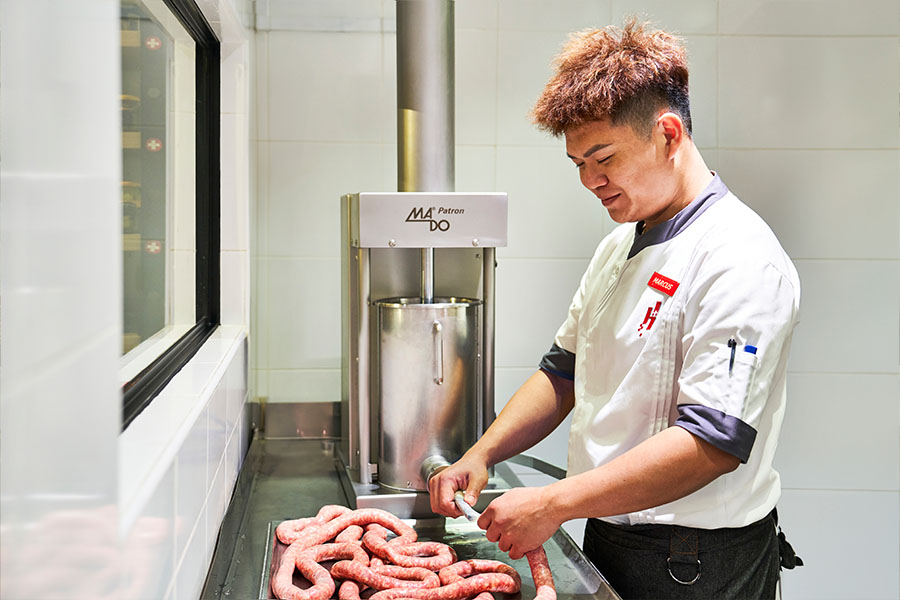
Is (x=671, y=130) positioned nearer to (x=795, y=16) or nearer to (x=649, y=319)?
(x=649, y=319)

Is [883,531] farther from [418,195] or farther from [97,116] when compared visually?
[97,116]

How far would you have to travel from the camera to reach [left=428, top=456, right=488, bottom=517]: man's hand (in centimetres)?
139

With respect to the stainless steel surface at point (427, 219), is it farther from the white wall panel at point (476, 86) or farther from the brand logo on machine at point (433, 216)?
the white wall panel at point (476, 86)

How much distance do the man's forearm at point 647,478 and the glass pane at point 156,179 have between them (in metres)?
0.66

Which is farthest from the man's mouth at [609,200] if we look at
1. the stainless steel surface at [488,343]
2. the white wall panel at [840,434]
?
the white wall panel at [840,434]

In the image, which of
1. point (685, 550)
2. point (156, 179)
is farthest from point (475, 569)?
point (156, 179)

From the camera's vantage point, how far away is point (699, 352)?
3.97 feet

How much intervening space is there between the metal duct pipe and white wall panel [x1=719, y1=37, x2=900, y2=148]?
0.94 meters

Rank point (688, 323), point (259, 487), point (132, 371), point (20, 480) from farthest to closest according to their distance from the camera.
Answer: point (259, 487)
point (688, 323)
point (132, 371)
point (20, 480)

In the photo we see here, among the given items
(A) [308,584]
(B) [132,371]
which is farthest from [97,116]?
(A) [308,584]

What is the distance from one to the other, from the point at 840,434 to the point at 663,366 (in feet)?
4.42

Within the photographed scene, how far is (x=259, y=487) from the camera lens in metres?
1.75

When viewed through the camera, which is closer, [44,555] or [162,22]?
[44,555]

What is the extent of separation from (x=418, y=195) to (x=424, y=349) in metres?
0.30
